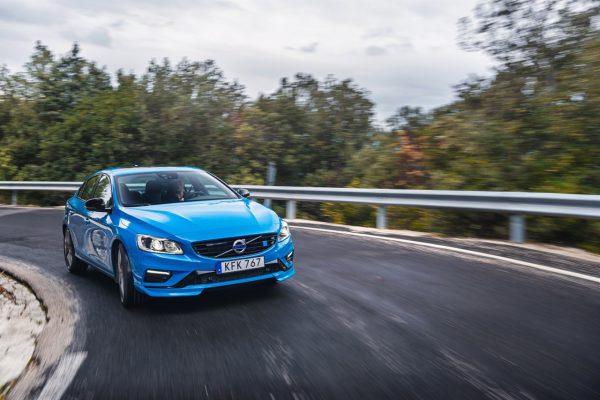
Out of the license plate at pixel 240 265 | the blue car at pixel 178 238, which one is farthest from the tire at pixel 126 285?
the license plate at pixel 240 265

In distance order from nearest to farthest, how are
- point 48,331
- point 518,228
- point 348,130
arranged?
point 48,331
point 518,228
point 348,130

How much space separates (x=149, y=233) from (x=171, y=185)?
1399 millimetres

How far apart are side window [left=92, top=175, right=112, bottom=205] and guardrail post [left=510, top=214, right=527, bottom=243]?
19.8 ft

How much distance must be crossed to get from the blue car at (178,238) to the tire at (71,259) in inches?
33.6

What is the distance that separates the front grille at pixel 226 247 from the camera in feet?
18.6

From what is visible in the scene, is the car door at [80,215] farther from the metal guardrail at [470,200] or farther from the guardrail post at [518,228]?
the guardrail post at [518,228]

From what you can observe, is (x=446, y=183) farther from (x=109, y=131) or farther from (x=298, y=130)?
(x=109, y=131)

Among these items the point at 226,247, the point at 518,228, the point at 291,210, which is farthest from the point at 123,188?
the point at 291,210

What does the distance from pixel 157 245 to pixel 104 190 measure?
209cm

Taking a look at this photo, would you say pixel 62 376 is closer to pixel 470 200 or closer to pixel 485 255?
pixel 485 255

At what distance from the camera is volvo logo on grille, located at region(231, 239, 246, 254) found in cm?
578

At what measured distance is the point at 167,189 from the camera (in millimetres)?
7039

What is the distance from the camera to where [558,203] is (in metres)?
8.69

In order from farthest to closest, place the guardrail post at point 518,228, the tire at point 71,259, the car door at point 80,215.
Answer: the guardrail post at point 518,228 < the tire at point 71,259 < the car door at point 80,215
